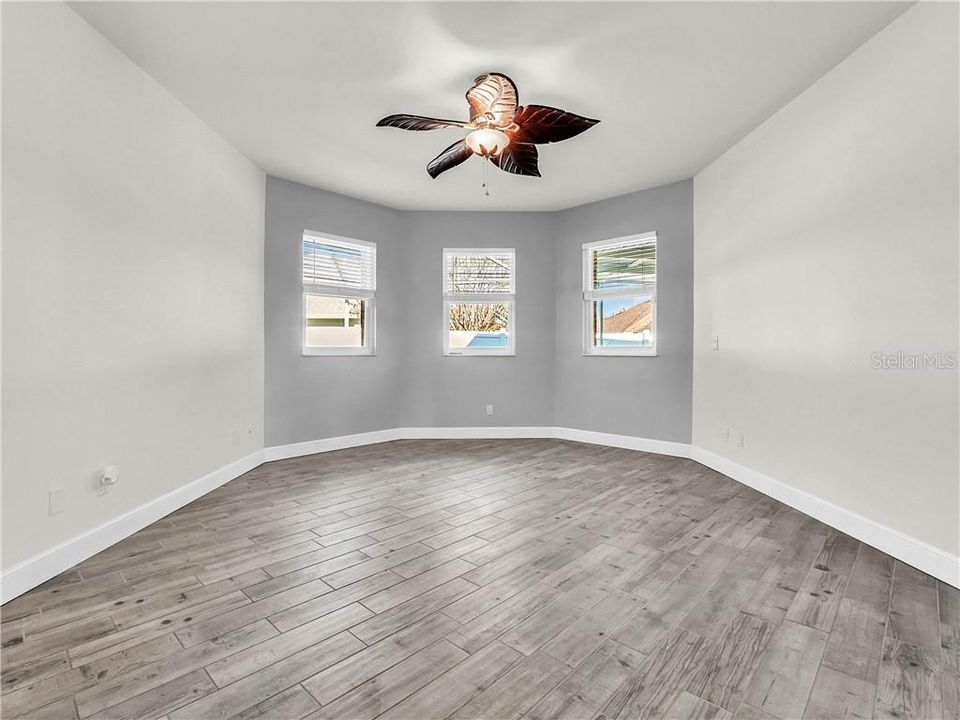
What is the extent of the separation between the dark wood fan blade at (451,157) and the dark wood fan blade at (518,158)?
20cm

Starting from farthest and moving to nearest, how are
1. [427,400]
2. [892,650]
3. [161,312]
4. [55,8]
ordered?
[427,400] → [161,312] → [55,8] → [892,650]

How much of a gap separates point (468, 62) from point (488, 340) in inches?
136

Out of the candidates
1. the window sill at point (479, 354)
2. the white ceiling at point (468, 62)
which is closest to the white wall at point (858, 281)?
the white ceiling at point (468, 62)

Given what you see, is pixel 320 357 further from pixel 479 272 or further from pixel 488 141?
pixel 488 141

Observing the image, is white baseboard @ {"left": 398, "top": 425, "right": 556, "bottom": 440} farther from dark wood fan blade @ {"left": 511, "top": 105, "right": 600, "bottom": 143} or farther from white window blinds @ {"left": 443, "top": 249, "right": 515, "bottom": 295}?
dark wood fan blade @ {"left": 511, "top": 105, "right": 600, "bottom": 143}

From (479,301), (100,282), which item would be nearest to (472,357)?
(479,301)

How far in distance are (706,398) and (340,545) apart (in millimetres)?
3445

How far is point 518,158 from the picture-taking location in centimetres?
332

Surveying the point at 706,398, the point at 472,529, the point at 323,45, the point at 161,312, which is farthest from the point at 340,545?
the point at 706,398

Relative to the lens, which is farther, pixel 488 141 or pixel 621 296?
pixel 621 296

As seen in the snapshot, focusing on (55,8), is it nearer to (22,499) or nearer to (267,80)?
(267,80)

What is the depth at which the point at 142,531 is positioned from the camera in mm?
2818

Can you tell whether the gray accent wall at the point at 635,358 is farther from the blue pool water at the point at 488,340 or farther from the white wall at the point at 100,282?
the white wall at the point at 100,282

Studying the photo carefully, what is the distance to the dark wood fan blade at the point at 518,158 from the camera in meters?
3.18
